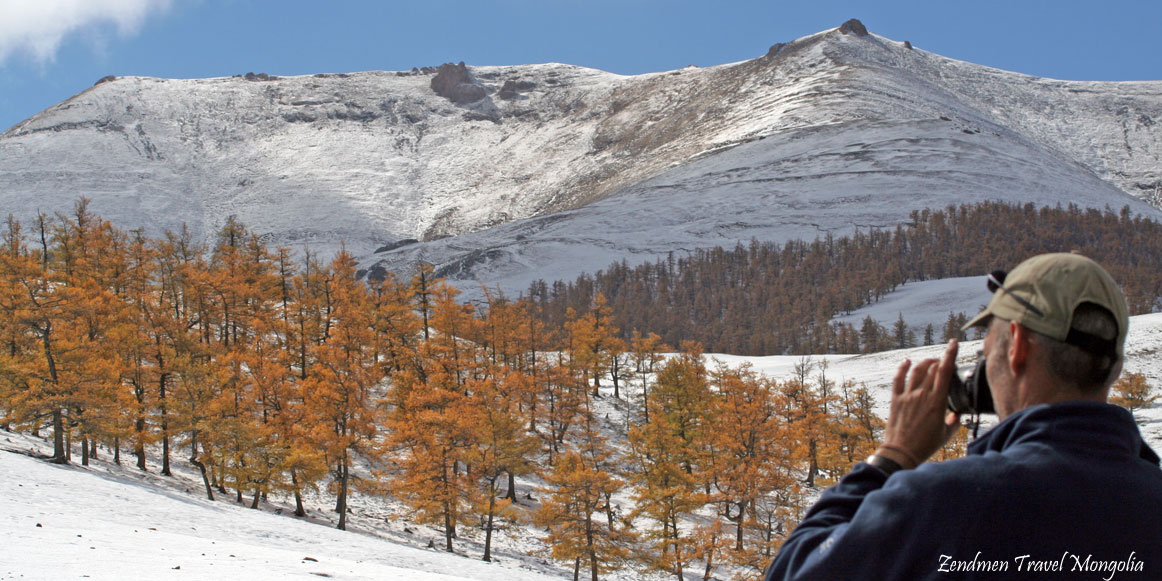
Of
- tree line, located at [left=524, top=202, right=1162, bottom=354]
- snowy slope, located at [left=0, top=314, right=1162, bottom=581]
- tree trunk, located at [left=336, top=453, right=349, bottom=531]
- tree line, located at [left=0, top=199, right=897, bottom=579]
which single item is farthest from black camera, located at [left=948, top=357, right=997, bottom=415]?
tree line, located at [left=524, top=202, right=1162, bottom=354]

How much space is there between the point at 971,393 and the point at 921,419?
0.54 ft

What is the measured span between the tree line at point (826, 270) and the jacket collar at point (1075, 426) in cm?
12095

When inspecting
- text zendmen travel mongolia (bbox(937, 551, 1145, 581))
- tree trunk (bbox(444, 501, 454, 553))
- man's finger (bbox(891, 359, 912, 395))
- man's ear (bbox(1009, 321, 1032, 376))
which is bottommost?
tree trunk (bbox(444, 501, 454, 553))

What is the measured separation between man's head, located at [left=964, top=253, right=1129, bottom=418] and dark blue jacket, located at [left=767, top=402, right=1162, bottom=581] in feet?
0.41

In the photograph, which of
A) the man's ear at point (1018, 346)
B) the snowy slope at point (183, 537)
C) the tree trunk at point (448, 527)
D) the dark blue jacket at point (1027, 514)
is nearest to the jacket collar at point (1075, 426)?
the dark blue jacket at point (1027, 514)

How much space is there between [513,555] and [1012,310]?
108 feet

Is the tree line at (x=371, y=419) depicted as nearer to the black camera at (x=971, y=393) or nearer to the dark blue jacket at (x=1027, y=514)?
the black camera at (x=971, y=393)

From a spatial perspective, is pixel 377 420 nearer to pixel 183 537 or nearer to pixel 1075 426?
pixel 183 537

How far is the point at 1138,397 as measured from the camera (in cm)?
4822

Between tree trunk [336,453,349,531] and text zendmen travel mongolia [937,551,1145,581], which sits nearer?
text zendmen travel mongolia [937,551,1145,581]

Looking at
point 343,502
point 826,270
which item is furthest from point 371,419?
point 826,270

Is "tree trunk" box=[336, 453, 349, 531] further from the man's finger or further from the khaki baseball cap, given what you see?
the khaki baseball cap

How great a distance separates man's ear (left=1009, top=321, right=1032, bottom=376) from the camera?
2.05m

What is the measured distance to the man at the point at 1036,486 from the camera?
1.87 m
